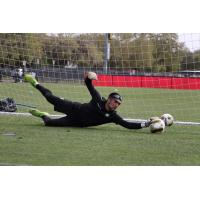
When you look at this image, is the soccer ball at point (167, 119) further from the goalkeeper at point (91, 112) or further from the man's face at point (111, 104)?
the man's face at point (111, 104)

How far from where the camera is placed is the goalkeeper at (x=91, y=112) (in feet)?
31.7

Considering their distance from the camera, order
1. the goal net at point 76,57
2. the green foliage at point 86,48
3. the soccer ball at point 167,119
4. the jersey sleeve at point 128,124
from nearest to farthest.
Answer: the jersey sleeve at point 128,124 < the soccer ball at point 167,119 < the goal net at point 76,57 < the green foliage at point 86,48

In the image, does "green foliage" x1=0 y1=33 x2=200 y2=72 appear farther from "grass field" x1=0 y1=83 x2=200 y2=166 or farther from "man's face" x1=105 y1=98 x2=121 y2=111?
"man's face" x1=105 y1=98 x2=121 y2=111

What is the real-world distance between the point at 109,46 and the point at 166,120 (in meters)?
5.87

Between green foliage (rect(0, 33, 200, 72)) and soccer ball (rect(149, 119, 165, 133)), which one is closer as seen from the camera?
soccer ball (rect(149, 119, 165, 133))

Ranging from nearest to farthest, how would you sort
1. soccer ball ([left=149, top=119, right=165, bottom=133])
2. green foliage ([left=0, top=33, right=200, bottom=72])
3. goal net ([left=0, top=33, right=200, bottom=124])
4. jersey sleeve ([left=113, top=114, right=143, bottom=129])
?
soccer ball ([left=149, top=119, right=165, bottom=133]), jersey sleeve ([left=113, top=114, right=143, bottom=129]), goal net ([left=0, top=33, right=200, bottom=124]), green foliage ([left=0, top=33, right=200, bottom=72])

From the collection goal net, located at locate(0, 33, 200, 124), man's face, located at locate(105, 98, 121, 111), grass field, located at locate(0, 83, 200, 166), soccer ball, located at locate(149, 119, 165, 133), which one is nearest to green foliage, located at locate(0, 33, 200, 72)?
goal net, located at locate(0, 33, 200, 124)

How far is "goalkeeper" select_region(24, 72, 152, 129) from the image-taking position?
31.7 feet

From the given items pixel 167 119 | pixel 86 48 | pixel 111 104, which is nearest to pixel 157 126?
pixel 167 119

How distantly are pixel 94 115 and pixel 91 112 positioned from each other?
0.09 metres

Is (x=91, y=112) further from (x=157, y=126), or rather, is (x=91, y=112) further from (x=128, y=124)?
(x=157, y=126)

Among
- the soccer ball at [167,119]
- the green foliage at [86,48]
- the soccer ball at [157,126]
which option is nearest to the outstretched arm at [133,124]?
the soccer ball at [157,126]

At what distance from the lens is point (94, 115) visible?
9.88 metres

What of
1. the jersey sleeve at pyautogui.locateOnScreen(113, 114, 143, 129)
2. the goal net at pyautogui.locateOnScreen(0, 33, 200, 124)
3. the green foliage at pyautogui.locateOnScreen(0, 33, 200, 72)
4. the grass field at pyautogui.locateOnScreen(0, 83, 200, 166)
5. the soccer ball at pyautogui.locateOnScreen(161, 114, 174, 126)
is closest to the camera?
the grass field at pyautogui.locateOnScreen(0, 83, 200, 166)
